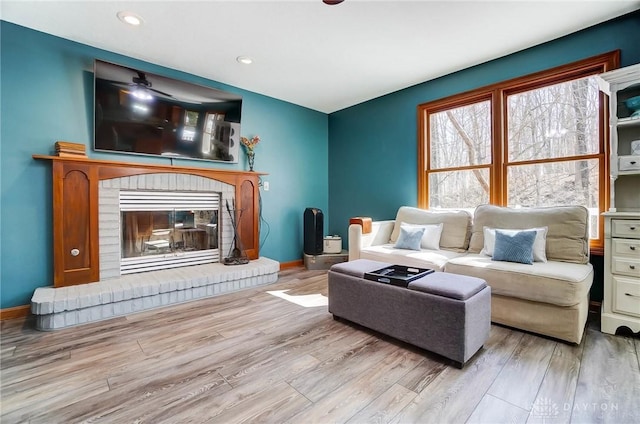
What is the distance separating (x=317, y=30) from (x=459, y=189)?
7.79ft

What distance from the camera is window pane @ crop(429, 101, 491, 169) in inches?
130

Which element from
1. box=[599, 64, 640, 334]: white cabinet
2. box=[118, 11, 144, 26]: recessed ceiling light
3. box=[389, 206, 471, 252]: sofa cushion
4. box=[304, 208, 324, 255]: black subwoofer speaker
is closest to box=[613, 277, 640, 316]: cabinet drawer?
box=[599, 64, 640, 334]: white cabinet

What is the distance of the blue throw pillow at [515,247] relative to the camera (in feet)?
7.60

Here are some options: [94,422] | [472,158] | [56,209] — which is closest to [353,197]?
[472,158]

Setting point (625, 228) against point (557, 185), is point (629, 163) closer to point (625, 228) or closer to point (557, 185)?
point (625, 228)

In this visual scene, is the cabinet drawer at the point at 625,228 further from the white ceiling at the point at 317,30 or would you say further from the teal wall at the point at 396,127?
the white ceiling at the point at 317,30

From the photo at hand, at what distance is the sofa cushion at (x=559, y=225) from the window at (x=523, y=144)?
0.99 ft

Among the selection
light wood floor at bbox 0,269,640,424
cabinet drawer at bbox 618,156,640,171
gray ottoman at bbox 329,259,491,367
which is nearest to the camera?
light wood floor at bbox 0,269,640,424

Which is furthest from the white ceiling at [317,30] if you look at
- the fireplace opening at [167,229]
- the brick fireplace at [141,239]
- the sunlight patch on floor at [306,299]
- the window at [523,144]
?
the sunlight patch on floor at [306,299]

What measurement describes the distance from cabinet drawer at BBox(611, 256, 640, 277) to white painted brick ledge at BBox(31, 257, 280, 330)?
307cm

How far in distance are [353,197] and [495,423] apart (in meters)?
3.51

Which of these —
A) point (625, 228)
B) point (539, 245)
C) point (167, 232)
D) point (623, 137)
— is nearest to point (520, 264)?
point (539, 245)

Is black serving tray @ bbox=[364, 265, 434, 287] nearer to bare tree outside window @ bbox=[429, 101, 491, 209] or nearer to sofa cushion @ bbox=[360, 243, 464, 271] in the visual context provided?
sofa cushion @ bbox=[360, 243, 464, 271]

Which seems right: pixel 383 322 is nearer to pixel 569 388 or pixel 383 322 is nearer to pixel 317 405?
pixel 317 405
